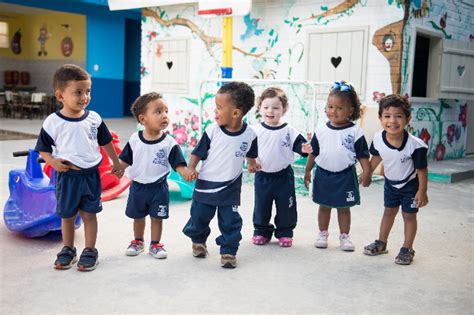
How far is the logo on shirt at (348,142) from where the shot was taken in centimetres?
371

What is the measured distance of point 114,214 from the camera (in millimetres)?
4617

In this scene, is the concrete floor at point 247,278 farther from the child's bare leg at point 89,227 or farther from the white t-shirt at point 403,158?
the white t-shirt at point 403,158

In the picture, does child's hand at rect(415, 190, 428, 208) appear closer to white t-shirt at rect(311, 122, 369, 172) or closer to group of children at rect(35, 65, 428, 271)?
group of children at rect(35, 65, 428, 271)

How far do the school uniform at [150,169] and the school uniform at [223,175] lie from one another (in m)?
0.18

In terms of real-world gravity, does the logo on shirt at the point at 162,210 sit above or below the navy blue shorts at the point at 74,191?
below

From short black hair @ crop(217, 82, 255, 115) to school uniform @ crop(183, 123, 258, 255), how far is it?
0.16m

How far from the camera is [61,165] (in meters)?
3.09

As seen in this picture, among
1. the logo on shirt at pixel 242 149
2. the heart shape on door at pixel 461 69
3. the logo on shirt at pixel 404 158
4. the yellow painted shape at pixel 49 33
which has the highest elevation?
the yellow painted shape at pixel 49 33

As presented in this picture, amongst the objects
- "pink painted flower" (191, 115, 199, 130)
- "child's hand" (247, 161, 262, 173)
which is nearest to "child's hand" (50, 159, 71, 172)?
"child's hand" (247, 161, 262, 173)

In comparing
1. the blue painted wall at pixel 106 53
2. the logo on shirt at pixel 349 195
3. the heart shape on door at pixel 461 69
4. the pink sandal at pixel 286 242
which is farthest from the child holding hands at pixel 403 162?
the blue painted wall at pixel 106 53

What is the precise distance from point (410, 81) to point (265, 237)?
446 cm

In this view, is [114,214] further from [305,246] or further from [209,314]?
[209,314]

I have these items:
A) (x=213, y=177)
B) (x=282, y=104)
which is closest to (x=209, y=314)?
(x=213, y=177)

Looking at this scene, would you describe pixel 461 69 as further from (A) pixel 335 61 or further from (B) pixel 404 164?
(B) pixel 404 164
